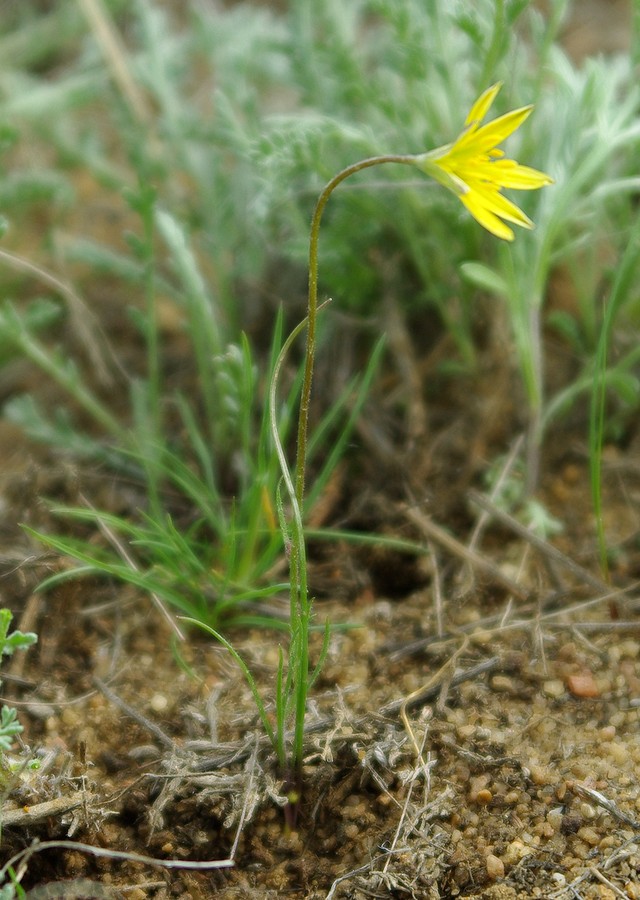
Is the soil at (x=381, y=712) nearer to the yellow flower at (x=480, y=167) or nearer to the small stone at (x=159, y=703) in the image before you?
the small stone at (x=159, y=703)

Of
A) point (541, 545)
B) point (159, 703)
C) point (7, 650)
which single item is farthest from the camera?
point (541, 545)

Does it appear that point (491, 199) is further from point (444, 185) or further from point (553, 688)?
point (553, 688)

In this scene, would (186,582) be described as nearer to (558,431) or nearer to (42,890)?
(42,890)

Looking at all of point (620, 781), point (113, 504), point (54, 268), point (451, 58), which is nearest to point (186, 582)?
point (113, 504)

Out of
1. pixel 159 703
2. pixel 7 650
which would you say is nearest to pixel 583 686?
pixel 159 703

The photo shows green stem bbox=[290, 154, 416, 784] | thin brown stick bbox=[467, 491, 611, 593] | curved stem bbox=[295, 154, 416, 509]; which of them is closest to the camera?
curved stem bbox=[295, 154, 416, 509]

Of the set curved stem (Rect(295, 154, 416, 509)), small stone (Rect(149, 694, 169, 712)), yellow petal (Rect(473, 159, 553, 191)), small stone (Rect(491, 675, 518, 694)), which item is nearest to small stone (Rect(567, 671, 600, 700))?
small stone (Rect(491, 675, 518, 694))

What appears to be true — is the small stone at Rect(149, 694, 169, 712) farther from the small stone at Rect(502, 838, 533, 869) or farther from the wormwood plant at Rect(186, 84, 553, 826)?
the small stone at Rect(502, 838, 533, 869)
